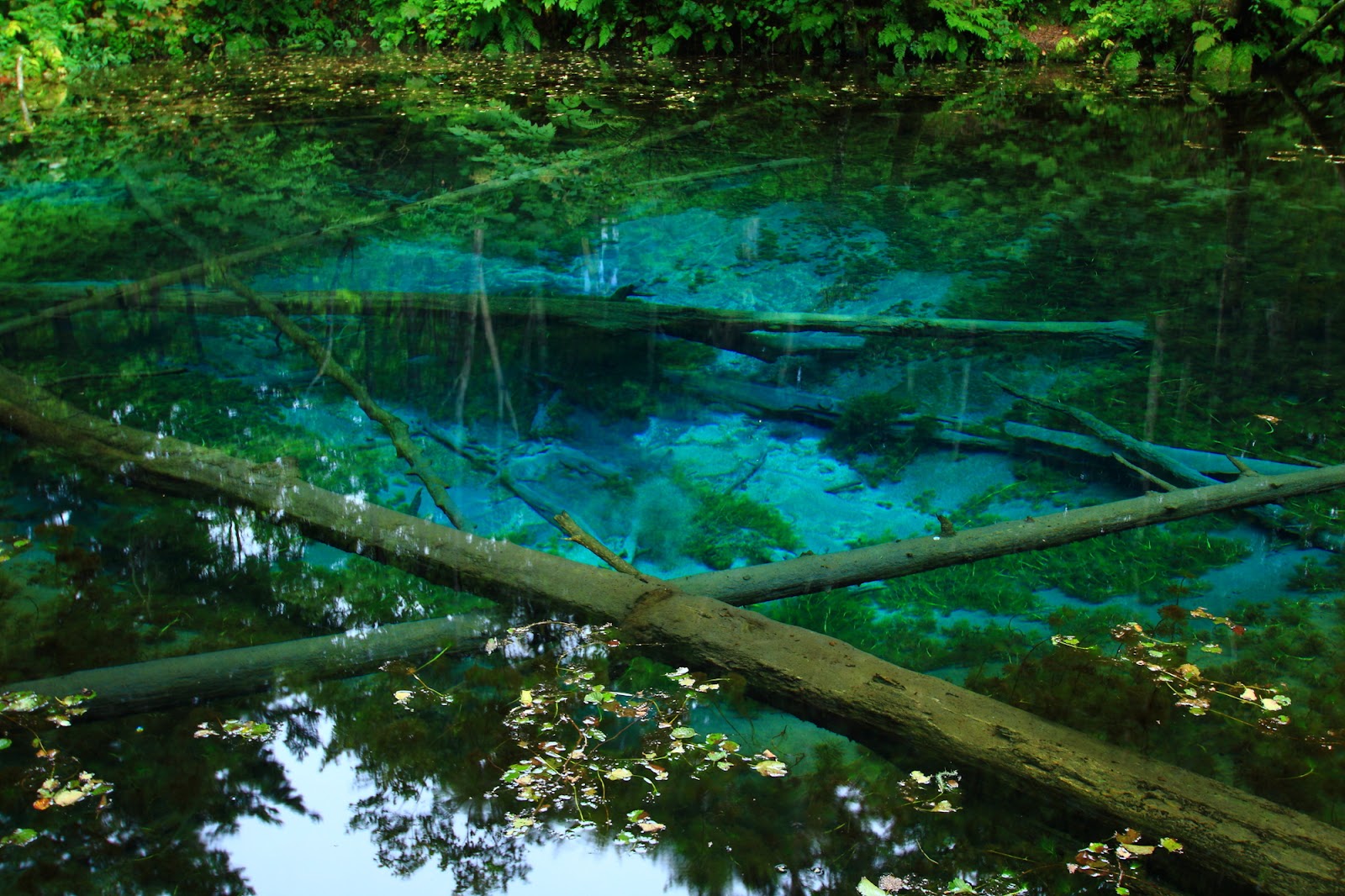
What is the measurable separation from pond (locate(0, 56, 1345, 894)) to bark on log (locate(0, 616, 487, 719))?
1 cm

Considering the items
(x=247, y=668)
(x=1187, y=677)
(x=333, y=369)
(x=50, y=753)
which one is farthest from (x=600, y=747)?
(x=333, y=369)

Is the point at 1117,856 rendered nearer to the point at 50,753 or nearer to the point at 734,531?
the point at 734,531

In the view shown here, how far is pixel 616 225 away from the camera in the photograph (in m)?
7.72

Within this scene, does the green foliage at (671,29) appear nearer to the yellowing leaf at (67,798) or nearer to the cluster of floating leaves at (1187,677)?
the cluster of floating leaves at (1187,677)

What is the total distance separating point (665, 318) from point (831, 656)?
11.3 feet

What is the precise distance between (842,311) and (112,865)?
16.4 feet

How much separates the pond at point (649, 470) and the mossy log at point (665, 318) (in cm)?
3

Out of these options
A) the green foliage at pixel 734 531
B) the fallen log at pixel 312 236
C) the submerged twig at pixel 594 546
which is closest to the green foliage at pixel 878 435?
the green foliage at pixel 734 531

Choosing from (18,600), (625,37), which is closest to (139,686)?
(18,600)

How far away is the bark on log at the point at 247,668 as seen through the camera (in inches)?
110

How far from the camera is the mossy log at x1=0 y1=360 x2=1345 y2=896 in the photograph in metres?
2.23

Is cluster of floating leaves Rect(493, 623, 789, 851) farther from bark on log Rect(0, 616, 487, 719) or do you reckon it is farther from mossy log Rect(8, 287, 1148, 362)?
mossy log Rect(8, 287, 1148, 362)

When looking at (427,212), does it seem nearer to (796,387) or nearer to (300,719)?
(796,387)

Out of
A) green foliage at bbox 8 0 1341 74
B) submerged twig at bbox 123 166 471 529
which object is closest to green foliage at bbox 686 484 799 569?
submerged twig at bbox 123 166 471 529
